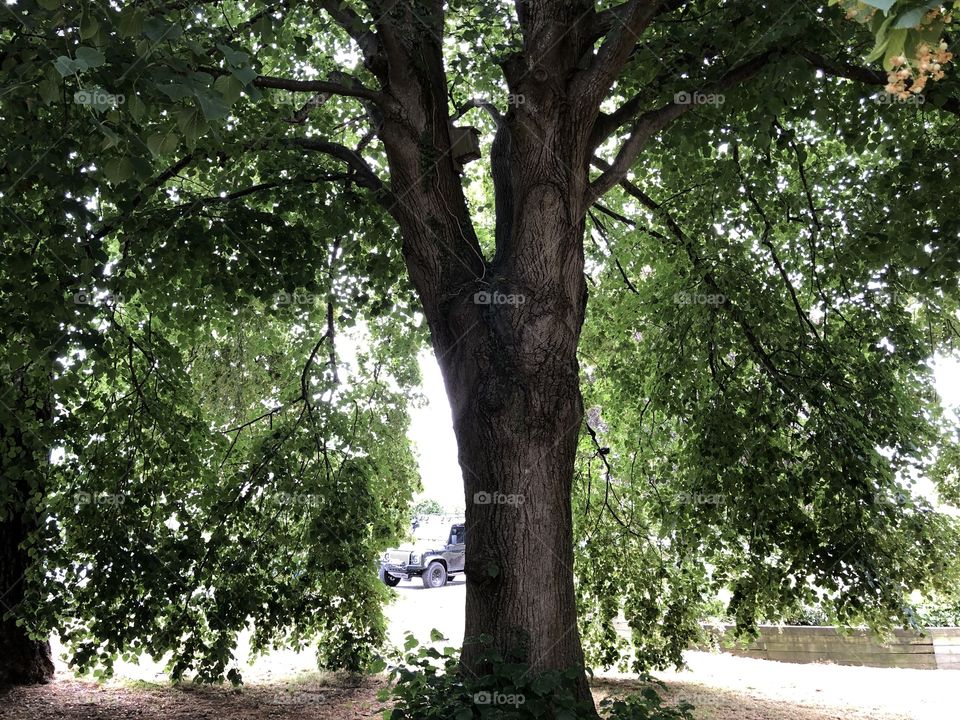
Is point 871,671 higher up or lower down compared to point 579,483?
lower down

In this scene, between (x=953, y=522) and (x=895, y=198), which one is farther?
(x=953, y=522)

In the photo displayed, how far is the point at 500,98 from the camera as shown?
312 inches

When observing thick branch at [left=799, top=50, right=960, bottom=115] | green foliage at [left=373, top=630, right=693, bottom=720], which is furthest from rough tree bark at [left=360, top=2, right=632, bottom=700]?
thick branch at [left=799, top=50, right=960, bottom=115]

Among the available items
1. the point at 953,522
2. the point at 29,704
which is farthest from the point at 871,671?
the point at 29,704

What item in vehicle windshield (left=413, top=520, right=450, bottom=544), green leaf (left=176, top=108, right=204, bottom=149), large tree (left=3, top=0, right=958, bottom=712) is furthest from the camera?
vehicle windshield (left=413, top=520, right=450, bottom=544)

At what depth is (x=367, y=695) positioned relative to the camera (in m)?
8.98

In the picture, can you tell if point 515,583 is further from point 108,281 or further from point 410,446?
point 410,446

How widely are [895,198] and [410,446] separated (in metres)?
6.72

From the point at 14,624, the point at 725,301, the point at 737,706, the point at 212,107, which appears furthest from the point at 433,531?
the point at 212,107

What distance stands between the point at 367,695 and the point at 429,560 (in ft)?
36.1

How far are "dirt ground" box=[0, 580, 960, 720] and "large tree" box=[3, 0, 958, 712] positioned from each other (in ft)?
3.36

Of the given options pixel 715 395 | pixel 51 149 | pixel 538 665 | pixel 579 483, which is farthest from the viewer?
pixel 579 483

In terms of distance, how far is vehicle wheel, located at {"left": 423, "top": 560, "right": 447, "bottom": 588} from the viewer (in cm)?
1989

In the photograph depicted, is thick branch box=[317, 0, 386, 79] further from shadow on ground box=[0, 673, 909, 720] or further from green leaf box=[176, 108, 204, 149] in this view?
shadow on ground box=[0, 673, 909, 720]
